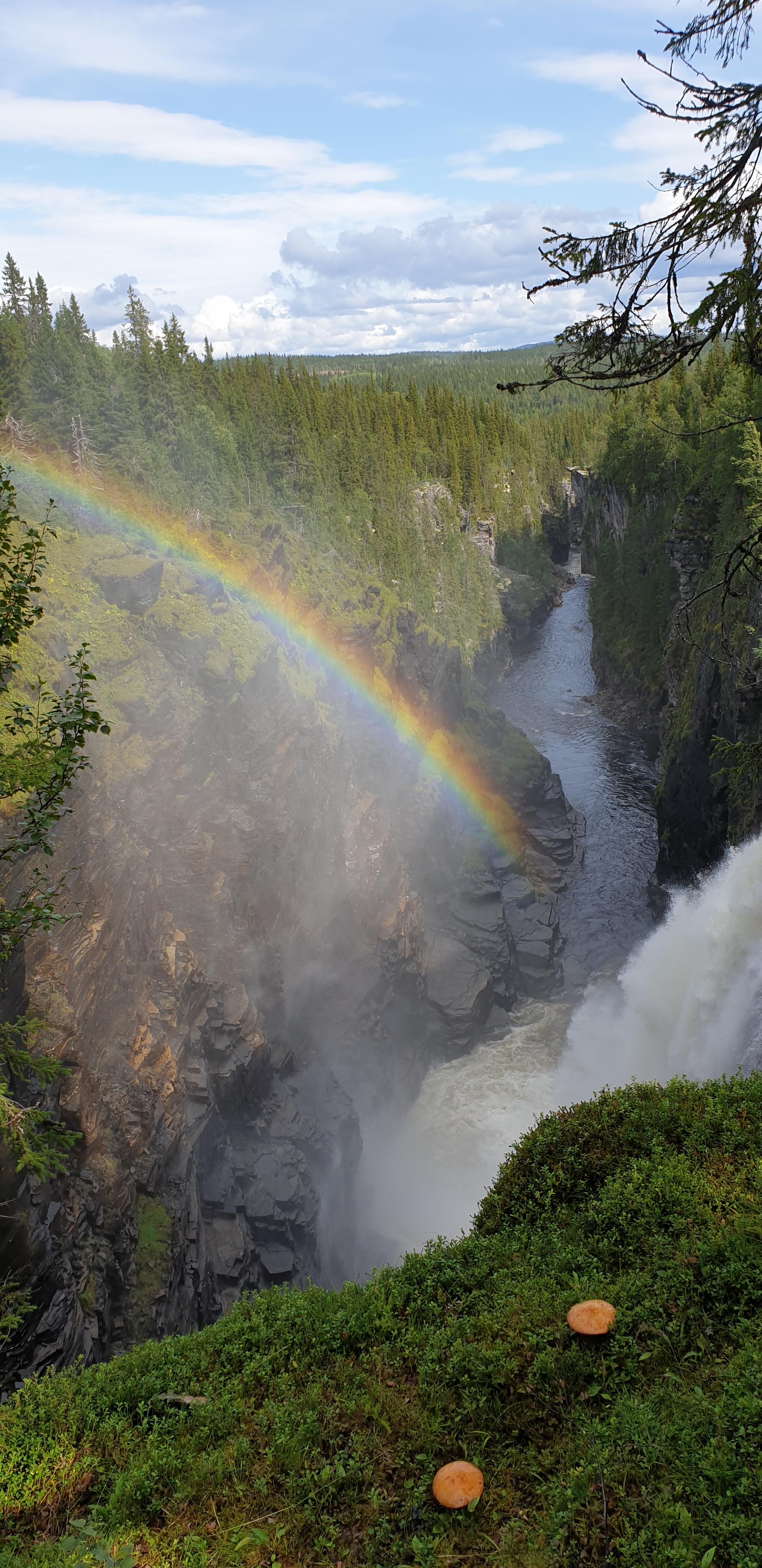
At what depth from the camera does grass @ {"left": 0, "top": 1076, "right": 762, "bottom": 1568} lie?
5.99 meters

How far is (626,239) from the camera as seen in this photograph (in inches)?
280

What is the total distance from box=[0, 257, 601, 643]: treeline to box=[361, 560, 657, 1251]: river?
67.8 ft

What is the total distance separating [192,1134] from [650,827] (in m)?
34.2

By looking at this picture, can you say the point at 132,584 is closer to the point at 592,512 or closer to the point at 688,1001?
the point at 688,1001

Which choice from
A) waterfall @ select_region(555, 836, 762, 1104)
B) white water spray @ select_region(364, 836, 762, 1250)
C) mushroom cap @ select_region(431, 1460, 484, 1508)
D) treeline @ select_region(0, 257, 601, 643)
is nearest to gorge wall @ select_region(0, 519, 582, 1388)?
white water spray @ select_region(364, 836, 762, 1250)

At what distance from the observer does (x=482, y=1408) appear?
711 cm

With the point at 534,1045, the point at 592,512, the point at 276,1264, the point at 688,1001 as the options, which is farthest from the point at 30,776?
the point at 592,512

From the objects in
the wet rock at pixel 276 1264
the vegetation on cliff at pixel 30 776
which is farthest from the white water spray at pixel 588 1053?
the vegetation on cliff at pixel 30 776

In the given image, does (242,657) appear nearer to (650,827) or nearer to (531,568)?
(650,827)

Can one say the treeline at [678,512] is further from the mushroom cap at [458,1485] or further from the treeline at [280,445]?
the mushroom cap at [458,1485]

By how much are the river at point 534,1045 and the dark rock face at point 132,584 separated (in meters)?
22.4

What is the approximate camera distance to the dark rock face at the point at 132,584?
3375 cm

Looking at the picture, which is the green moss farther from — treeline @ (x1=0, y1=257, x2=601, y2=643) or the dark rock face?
treeline @ (x1=0, y1=257, x2=601, y2=643)

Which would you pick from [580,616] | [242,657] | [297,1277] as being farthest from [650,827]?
[580,616]
